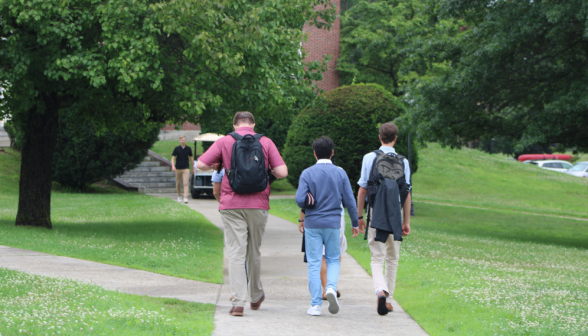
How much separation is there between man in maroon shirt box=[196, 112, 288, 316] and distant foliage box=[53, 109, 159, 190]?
15984 mm

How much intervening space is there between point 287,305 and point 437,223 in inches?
506

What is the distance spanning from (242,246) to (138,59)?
496 cm

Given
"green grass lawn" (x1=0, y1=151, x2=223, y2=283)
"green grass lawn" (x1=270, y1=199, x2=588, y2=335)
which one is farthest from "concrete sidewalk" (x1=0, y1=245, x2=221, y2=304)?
"green grass lawn" (x1=270, y1=199, x2=588, y2=335)

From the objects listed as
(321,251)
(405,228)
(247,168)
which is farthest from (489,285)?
(247,168)

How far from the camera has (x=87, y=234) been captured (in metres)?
11.1

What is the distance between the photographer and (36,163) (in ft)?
37.8

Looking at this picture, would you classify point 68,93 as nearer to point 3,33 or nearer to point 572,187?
point 3,33

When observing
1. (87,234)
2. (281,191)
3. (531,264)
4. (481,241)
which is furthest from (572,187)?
(87,234)

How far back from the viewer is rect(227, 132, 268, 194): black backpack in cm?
552

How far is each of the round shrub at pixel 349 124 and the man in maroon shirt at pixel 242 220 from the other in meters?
13.4

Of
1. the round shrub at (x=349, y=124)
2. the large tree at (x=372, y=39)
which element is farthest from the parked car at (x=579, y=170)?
the round shrub at (x=349, y=124)

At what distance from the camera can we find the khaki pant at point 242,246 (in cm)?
556

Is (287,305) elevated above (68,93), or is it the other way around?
(68,93)

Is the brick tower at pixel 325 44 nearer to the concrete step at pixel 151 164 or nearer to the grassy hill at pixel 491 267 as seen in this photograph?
the concrete step at pixel 151 164
